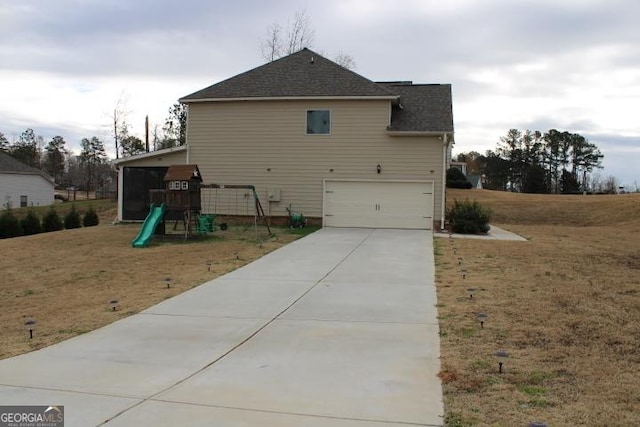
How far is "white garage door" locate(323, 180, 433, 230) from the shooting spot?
21.3 metres

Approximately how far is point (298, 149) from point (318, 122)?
1.29m

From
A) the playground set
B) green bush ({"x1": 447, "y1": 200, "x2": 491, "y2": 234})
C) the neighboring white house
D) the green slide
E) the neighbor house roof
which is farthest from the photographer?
the neighboring white house

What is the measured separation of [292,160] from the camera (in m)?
22.1

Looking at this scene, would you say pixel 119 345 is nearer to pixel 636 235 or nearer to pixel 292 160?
pixel 292 160

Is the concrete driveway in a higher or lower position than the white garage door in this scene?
lower

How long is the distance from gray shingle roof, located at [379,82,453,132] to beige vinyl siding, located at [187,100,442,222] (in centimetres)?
47

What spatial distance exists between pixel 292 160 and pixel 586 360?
1713 cm

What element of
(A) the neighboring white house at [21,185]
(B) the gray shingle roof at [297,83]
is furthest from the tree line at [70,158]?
(B) the gray shingle roof at [297,83]

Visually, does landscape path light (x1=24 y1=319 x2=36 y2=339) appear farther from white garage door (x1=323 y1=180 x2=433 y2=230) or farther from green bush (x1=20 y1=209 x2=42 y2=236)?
green bush (x1=20 y1=209 x2=42 y2=236)

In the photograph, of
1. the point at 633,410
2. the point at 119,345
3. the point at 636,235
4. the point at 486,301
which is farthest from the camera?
the point at 636,235

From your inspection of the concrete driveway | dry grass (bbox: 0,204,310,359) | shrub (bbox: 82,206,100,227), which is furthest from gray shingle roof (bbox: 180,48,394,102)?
the concrete driveway

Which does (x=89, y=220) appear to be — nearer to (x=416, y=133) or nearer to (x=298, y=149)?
(x=298, y=149)

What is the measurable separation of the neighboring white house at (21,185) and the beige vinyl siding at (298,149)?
32685mm

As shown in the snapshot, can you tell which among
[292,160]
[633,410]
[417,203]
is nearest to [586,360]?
[633,410]
